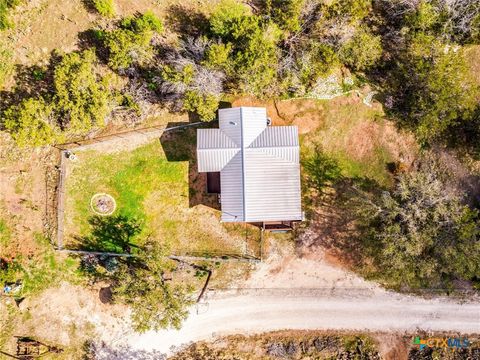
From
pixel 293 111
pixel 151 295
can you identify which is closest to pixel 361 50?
pixel 293 111

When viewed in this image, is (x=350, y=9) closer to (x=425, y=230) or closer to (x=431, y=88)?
(x=431, y=88)

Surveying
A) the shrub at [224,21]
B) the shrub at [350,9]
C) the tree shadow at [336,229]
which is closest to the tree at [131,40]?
the shrub at [224,21]

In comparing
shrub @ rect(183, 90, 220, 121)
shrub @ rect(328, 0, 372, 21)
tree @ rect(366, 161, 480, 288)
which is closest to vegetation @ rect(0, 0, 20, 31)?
shrub @ rect(183, 90, 220, 121)

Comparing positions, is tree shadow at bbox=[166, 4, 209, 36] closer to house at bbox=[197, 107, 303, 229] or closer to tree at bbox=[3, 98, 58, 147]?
house at bbox=[197, 107, 303, 229]

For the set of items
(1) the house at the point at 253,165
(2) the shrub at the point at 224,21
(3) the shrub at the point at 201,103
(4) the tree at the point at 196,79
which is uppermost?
(2) the shrub at the point at 224,21

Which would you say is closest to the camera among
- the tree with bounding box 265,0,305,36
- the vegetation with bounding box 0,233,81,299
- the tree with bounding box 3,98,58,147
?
the tree with bounding box 3,98,58,147

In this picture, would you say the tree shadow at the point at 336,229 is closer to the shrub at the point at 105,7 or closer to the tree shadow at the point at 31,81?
the shrub at the point at 105,7
